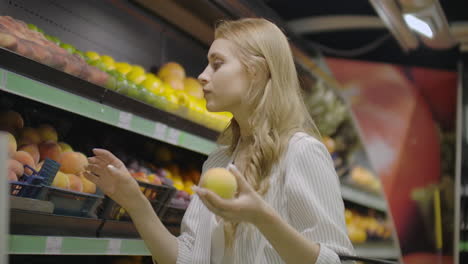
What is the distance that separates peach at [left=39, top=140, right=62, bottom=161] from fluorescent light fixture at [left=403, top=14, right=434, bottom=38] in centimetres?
250

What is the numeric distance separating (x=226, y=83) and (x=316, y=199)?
0.41m

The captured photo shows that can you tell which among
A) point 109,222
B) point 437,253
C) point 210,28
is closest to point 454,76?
point 437,253

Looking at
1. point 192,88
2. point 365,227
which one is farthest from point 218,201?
point 365,227

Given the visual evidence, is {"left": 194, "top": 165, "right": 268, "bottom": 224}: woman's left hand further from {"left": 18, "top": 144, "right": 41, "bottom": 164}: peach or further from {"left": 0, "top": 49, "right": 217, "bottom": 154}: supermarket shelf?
{"left": 18, "top": 144, "right": 41, "bottom": 164}: peach

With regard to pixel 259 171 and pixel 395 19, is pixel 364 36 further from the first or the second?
pixel 259 171

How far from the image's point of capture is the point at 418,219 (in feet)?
17.4

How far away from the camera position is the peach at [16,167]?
178 centimetres

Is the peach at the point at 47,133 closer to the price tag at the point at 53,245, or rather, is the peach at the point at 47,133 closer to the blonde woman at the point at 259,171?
the price tag at the point at 53,245

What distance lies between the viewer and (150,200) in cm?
227

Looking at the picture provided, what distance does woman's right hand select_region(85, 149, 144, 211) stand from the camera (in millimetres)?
1404

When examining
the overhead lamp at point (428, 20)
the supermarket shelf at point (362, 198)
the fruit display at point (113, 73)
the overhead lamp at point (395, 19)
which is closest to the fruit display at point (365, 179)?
the supermarket shelf at point (362, 198)

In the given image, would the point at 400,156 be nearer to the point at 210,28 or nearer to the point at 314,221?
the point at 210,28

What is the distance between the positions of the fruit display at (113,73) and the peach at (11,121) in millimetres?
325

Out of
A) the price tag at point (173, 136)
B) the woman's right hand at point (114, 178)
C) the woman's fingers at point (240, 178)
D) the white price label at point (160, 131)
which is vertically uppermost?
the woman's fingers at point (240, 178)
